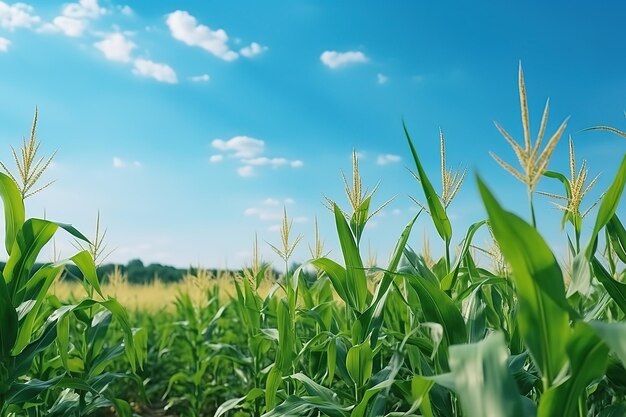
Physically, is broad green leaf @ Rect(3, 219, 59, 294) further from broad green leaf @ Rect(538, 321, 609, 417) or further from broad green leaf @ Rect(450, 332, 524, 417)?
broad green leaf @ Rect(538, 321, 609, 417)

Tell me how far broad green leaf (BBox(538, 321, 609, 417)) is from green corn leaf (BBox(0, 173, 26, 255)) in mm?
2317

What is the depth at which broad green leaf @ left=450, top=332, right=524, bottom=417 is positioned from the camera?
149 cm

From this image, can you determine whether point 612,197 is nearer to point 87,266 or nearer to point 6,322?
point 87,266

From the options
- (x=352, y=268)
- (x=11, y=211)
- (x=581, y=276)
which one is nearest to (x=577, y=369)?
(x=581, y=276)

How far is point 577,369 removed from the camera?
160 cm

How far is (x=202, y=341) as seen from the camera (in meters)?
6.41

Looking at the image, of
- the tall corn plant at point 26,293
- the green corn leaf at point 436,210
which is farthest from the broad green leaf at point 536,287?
the tall corn plant at point 26,293

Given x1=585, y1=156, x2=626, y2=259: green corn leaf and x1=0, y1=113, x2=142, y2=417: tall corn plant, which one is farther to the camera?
x1=0, y1=113, x2=142, y2=417: tall corn plant

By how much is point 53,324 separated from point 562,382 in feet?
7.63

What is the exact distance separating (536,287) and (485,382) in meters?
0.27

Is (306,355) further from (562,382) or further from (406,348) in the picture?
(562,382)

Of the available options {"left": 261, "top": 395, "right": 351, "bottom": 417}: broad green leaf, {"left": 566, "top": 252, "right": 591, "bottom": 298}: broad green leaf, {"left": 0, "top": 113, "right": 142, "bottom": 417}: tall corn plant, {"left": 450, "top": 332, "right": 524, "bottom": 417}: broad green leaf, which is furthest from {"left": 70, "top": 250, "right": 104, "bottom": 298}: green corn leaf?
{"left": 566, "top": 252, "right": 591, "bottom": 298}: broad green leaf

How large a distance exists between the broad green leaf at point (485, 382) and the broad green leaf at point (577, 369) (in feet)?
0.42

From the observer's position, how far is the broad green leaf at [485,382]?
149cm
